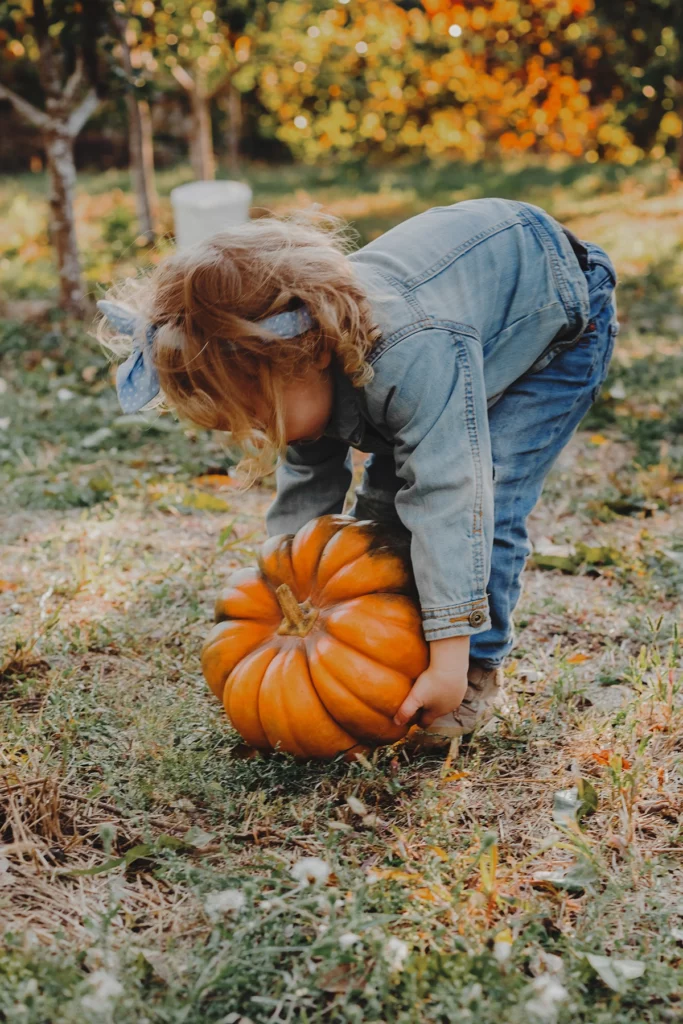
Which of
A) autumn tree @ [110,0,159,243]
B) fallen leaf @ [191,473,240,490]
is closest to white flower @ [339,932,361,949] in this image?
fallen leaf @ [191,473,240,490]

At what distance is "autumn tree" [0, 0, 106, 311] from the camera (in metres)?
5.16

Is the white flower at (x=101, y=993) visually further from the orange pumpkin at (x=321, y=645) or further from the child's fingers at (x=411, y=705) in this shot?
the child's fingers at (x=411, y=705)

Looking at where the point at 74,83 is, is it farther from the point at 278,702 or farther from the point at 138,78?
the point at 278,702

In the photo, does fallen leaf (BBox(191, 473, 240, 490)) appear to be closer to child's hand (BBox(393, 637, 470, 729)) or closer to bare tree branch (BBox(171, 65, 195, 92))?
child's hand (BBox(393, 637, 470, 729))

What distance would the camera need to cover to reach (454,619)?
6.26 feet

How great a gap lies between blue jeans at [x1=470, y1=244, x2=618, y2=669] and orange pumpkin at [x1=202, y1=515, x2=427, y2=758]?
9.6 inches

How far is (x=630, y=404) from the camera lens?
13.6 ft

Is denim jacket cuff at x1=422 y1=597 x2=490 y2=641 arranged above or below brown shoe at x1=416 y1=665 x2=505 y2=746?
above

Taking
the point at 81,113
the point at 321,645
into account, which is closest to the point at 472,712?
the point at 321,645

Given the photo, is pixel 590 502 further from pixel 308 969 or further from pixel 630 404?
pixel 308 969

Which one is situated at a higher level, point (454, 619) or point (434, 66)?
point (434, 66)

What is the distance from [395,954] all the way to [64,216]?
4.80m

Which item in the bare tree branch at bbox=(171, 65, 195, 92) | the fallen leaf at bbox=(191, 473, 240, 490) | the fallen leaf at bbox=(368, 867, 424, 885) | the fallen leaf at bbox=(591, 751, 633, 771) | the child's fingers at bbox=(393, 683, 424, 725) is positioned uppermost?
the bare tree branch at bbox=(171, 65, 195, 92)

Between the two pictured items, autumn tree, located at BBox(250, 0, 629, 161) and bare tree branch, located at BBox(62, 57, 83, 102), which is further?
autumn tree, located at BBox(250, 0, 629, 161)
